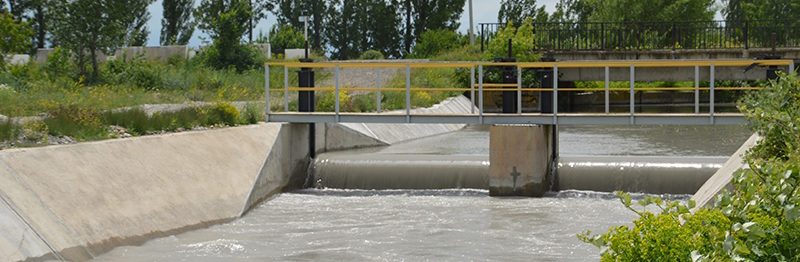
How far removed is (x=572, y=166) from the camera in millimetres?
14852

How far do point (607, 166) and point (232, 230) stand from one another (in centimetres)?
707

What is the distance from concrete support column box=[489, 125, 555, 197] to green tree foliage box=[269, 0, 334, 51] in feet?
146

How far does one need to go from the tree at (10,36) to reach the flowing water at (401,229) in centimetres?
1225

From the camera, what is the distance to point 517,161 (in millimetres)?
14211

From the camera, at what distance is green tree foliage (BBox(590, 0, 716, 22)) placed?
4597 cm

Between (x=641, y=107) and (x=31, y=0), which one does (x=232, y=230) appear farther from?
(x=31, y=0)

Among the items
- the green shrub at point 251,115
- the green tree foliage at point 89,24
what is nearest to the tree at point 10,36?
the green tree foliage at point 89,24

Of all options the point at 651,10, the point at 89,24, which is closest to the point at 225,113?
the point at 89,24

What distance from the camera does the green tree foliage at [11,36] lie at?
2239cm

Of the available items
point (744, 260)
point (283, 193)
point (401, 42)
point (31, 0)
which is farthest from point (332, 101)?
point (401, 42)

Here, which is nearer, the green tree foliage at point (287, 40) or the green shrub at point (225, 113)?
the green shrub at point (225, 113)

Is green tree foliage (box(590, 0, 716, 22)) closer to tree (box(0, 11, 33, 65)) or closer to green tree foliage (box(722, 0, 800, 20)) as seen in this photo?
green tree foliage (box(722, 0, 800, 20))

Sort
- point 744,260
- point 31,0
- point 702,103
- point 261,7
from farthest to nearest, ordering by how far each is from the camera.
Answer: point 261,7 < point 31,0 < point 702,103 < point 744,260

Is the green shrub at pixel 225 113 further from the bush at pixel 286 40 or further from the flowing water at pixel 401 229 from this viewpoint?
the bush at pixel 286 40
